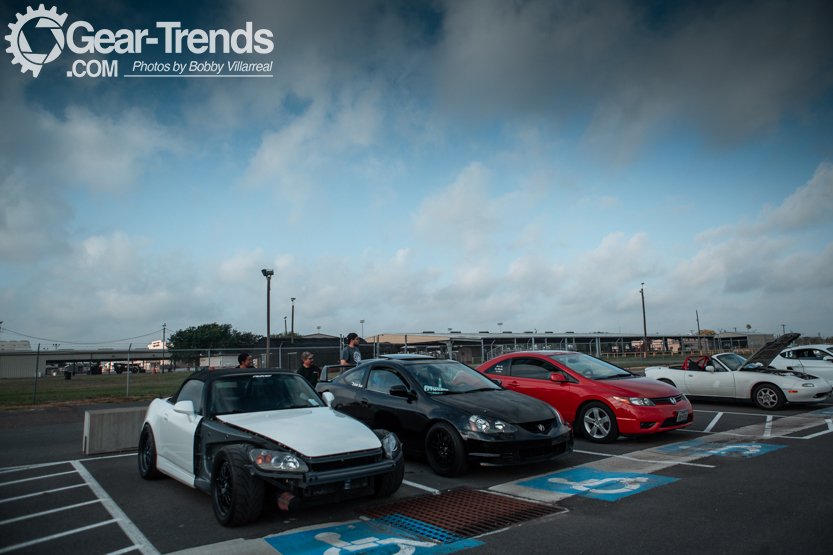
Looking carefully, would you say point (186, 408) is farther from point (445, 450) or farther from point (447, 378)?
point (447, 378)

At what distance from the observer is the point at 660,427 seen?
7684 millimetres

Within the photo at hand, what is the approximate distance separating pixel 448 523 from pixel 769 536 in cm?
248

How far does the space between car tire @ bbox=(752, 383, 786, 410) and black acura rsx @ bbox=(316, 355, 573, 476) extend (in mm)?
7864

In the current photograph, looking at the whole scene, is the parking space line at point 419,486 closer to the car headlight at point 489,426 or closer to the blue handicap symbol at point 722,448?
the car headlight at point 489,426

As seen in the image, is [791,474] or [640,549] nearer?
[640,549]

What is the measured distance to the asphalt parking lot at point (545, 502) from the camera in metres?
3.89

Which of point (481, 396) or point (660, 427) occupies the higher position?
point (481, 396)

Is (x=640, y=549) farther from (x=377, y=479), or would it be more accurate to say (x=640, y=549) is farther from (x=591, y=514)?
(x=377, y=479)

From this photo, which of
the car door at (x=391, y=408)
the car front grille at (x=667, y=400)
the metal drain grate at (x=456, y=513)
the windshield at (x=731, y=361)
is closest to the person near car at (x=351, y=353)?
the car door at (x=391, y=408)

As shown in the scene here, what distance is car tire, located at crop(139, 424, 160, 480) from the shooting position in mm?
6051

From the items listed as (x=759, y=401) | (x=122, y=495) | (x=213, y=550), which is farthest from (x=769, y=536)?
(x=759, y=401)

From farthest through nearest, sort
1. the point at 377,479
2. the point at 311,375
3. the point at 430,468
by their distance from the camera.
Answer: the point at 311,375
the point at 430,468
the point at 377,479

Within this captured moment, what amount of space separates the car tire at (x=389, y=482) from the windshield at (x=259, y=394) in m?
1.31

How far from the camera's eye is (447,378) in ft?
23.7
